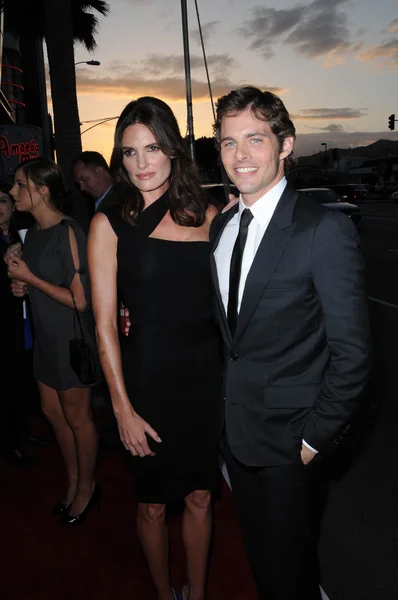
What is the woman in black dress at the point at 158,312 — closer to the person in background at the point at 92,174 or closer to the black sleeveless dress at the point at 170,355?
the black sleeveless dress at the point at 170,355

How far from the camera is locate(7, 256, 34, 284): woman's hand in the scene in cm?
282

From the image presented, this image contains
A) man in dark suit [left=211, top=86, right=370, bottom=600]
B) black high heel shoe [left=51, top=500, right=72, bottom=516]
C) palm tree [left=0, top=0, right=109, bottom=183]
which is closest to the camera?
man in dark suit [left=211, top=86, right=370, bottom=600]

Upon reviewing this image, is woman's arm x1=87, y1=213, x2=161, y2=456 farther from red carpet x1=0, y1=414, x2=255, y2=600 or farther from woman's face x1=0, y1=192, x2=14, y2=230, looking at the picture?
woman's face x1=0, y1=192, x2=14, y2=230

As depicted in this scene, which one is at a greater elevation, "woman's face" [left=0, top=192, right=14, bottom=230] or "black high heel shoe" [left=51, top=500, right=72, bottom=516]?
"woman's face" [left=0, top=192, right=14, bottom=230]

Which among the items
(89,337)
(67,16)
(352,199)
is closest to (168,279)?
(89,337)

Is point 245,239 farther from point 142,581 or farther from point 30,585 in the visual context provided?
point 30,585

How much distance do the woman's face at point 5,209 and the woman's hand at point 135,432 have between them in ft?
7.46

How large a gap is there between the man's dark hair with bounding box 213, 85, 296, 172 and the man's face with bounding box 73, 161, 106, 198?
325cm

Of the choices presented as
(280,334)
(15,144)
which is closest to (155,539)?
(280,334)

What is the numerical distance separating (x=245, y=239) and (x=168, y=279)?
41 centimetres

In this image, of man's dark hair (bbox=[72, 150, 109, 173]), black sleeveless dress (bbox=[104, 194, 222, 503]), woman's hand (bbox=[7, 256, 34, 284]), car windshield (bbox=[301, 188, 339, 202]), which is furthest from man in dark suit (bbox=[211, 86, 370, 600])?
car windshield (bbox=[301, 188, 339, 202])

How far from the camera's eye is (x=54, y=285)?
112 inches

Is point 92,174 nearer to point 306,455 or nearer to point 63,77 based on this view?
point 306,455

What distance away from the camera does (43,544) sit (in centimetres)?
299
